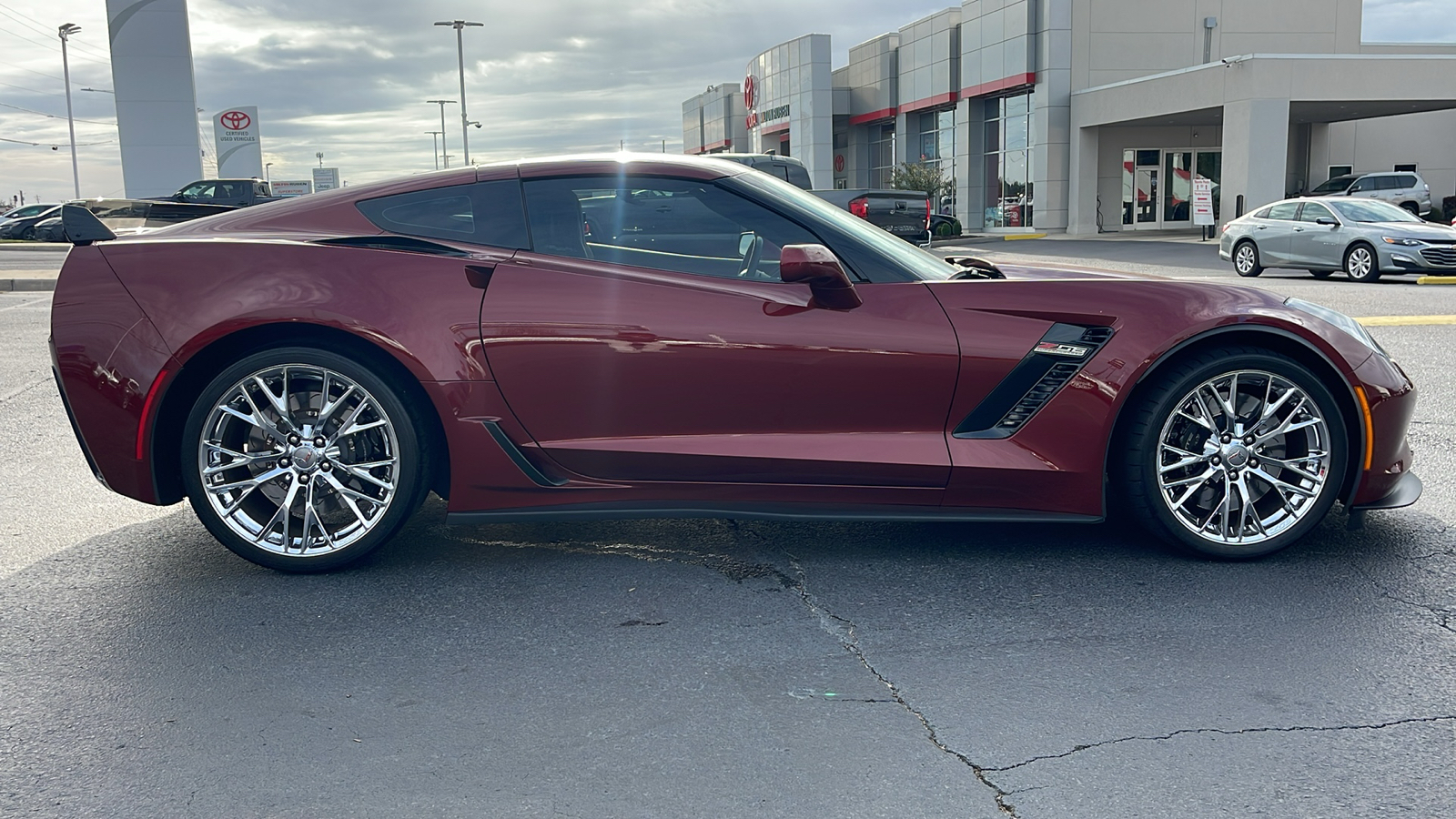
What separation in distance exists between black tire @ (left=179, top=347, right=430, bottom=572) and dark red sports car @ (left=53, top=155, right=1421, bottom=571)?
0.03ft

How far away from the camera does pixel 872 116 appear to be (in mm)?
50562

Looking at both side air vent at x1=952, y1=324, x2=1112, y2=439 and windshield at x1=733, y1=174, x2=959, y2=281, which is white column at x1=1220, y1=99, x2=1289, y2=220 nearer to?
windshield at x1=733, y1=174, x2=959, y2=281

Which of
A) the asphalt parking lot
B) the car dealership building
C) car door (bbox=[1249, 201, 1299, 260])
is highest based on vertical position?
the car dealership building

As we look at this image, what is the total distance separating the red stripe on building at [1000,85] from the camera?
38906 mm

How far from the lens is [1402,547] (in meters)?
4.19

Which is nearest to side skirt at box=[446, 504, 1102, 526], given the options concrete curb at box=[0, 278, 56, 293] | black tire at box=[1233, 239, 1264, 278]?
black tire at box=[1233, 239, 1264, 278]

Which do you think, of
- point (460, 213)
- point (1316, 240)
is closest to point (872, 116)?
point (1316, 240)

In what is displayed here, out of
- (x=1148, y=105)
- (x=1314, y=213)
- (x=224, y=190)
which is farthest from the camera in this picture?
(x=1148, y=105)

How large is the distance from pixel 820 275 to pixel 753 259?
341mm

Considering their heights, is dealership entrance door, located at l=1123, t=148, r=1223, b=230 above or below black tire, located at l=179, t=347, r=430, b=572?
above

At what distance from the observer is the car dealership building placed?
1246 inches

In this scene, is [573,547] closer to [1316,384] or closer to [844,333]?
[844,333]

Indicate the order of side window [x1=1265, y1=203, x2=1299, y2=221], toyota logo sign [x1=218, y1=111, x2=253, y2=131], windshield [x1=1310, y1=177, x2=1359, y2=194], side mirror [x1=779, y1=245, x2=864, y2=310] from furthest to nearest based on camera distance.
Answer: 1. toyota logo sign [x1=218, y1=111, x2=253, y2=131]
2. windshield [x1=1310, y1=177, x2=1359, y2=194]
3. side window [x1=1265, y1=203, x2=1299, y2=221]
4. side mirror [x1=779, y1=245, x2=864, y2=310]

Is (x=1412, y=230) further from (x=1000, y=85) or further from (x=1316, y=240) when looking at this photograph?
(x=1000, y=85)
